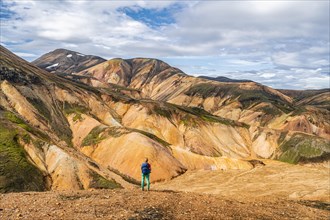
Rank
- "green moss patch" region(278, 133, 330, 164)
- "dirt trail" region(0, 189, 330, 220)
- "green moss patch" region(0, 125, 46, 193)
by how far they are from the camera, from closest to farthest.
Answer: "dirt trail" region(0, 189, 330, 220)
"green moss patch" region(0, 125, 46, 193)
"green moss patch" region(278, 133, 330, 164)

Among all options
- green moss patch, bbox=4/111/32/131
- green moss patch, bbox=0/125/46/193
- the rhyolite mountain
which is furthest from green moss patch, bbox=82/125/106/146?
green moss patch, bbox=0/125/46/193

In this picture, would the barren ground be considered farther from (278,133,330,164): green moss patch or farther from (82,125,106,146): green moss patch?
(278,133,330,164): green moss patch

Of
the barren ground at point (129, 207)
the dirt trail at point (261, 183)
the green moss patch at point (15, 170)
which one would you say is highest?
the barren ground at point (129, 207)

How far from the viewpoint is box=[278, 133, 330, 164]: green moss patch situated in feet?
413

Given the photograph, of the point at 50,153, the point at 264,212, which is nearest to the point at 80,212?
the point at 264,212

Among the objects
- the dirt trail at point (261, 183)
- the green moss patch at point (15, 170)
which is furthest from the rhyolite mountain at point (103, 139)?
the dirt trail at point (261, 183)

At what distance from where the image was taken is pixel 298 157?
4978 inches

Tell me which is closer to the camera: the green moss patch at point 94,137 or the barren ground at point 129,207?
the barren ground at point 129,207

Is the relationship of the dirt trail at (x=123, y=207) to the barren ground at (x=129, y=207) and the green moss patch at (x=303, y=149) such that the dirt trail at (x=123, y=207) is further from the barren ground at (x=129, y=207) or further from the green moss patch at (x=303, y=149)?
the green moss patch at (x=303, y=149)

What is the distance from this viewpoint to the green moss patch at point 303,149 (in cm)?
12588

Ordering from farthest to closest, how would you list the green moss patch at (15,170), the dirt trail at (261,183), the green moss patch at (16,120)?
1. the green moss patch at (16,120)
2. the dirt trail at (261,183)
3. the green moss patch at (15,170)

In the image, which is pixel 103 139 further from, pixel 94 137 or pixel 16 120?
pixel 16 120

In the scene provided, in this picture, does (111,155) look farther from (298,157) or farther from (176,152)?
(298,157)

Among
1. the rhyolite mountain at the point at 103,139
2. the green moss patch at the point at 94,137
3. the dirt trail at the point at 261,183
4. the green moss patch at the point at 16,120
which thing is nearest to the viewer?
the dirt trail at the point at 261,183
